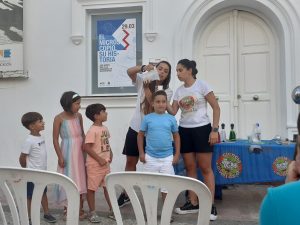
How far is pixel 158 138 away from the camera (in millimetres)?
3889

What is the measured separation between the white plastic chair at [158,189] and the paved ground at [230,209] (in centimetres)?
194

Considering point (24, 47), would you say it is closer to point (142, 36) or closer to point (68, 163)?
point (142, 36)

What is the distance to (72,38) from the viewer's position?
635cm

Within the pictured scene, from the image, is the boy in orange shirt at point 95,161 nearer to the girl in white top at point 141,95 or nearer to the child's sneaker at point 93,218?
the child's sneaker at point 93,218

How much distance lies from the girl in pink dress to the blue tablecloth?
1483 mm

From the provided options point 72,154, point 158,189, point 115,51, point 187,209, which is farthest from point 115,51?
point 158,189

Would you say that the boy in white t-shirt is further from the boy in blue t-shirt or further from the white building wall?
the white building wall

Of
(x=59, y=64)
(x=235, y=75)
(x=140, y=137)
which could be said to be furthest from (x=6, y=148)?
(x=235, y=75)

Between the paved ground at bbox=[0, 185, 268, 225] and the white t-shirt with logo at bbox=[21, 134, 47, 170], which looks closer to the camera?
the white t-shirt with logo at bbox=[21, 134, 47, 170]

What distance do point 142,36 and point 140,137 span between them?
2.63 metres

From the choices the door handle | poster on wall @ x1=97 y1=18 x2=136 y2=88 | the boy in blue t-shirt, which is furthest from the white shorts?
the door handle

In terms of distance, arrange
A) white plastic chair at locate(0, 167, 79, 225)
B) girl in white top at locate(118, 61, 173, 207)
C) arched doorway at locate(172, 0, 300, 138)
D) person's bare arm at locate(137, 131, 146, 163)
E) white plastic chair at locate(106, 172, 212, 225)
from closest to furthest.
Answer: white plastic chair at locate(106, 172, 212, 225) < white plastic chair at locate(0, 167, 79, 225) < person's bare arm at locate(137, 131, 146, 163) < girl in white top at locate(118, 61, 173, 207) < arched doorway at locate(172, 0, 300, 138)

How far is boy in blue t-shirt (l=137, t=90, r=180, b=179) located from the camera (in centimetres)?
389

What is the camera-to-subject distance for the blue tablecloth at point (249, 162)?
4.25m
